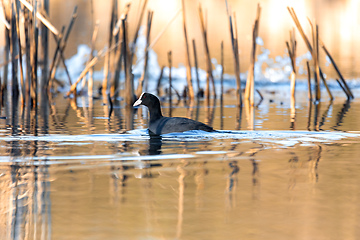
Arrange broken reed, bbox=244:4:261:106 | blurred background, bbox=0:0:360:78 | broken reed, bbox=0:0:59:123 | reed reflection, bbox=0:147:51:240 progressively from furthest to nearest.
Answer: blurred background, bbox=0:0:360:78, broken reed, bbox=244:4:261:106, broken reed, bbox=0:0:59:123, reed reflection, bbox=0:147:51:240

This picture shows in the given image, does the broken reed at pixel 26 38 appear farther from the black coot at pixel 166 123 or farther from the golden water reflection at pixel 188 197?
the golden water reflection at pixel 188 197

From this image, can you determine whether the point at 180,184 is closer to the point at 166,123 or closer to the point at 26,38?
the point at 166,123

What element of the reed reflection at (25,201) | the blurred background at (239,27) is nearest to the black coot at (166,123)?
the reed reflection at (25,201)

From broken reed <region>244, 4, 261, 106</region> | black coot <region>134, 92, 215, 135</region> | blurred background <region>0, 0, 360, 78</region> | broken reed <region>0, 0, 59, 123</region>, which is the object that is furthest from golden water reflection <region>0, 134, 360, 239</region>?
blurred background <region>0, 0, 360, 78</region>

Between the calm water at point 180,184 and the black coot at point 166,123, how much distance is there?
156 millimetres

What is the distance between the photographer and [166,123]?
9750 millimetres

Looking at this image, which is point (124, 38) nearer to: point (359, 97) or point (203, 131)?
point (203, 131)

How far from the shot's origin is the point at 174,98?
17703 millimetres

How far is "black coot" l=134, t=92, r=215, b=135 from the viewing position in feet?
30.7

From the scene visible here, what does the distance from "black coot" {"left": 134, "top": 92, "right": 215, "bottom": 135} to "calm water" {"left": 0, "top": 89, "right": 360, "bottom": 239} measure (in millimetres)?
156

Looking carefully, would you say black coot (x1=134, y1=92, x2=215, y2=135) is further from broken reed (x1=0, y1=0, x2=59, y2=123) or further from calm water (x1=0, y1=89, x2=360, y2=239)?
broken reed (x1=0, y1=0, x2=59, y2=123)

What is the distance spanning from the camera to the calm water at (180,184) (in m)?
4.48

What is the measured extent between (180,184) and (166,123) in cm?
395

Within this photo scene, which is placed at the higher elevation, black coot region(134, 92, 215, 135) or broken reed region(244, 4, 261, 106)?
broken reed region(244, 4, 261, 106)
